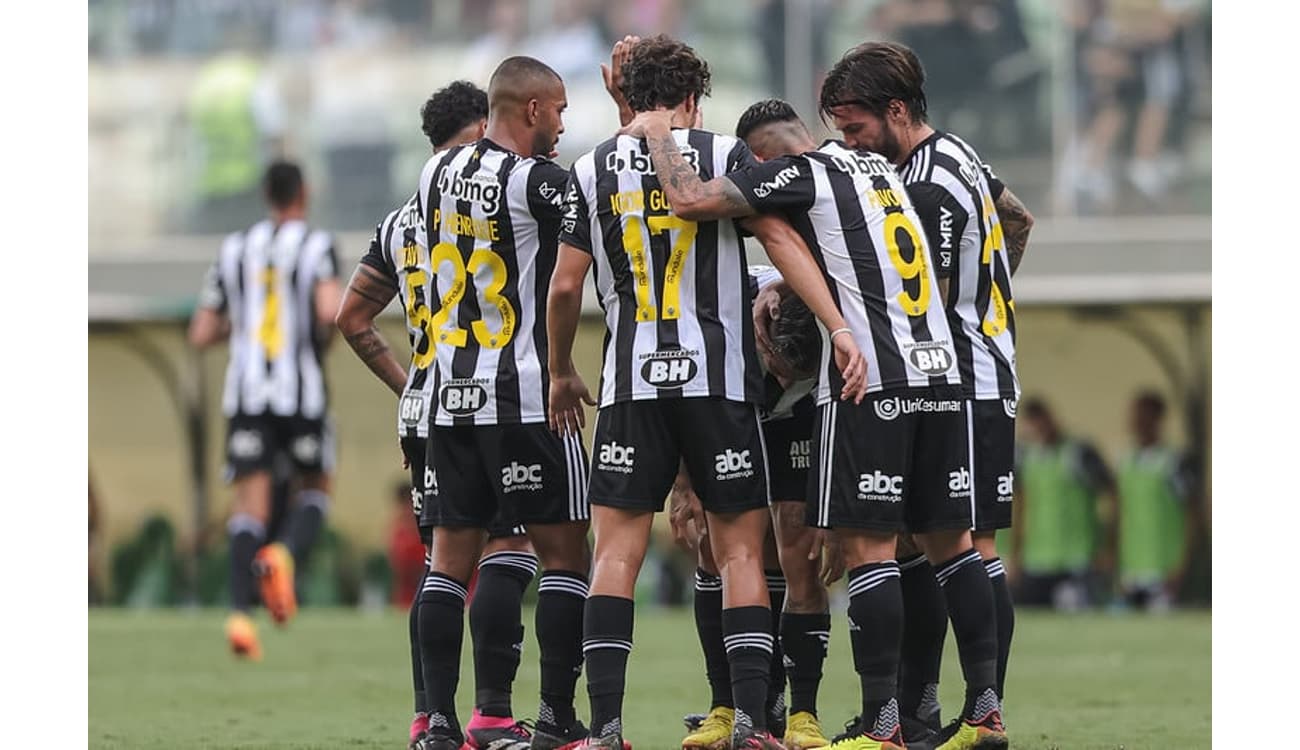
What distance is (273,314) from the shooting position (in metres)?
12.6

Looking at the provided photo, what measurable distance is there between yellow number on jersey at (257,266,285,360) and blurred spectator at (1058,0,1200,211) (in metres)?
9.27

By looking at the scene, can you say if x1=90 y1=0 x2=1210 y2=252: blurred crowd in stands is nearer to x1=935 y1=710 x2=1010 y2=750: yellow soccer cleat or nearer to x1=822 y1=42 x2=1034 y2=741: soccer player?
x1=822 y1=42 x2=1034 y2=741: soccer player

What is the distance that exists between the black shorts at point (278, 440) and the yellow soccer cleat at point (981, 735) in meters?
6.14

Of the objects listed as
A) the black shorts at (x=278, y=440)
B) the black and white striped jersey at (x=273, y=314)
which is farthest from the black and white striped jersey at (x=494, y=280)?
the black shorts at (x=278, y=440)

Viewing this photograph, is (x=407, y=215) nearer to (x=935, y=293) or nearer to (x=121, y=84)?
(x=935, y=293)

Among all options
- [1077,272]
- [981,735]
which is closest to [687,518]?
[981,735]

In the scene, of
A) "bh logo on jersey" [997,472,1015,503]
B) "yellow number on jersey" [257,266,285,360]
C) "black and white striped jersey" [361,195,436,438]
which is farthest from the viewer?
"yellow number on jersey" [257,266,285,360]

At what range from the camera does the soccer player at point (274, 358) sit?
40.8 feet

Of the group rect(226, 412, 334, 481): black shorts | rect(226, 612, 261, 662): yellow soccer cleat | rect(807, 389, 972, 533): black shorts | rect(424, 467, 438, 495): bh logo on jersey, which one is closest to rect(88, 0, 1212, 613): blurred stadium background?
rect(226, 412, 334, 481): black shorts

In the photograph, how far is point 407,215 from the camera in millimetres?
7820

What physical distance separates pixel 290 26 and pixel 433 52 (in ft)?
4.65

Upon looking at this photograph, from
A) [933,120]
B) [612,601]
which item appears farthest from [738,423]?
[933,120]

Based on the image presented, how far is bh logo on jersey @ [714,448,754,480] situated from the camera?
6891mm

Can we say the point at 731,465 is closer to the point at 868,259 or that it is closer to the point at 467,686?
the point at 868,259
